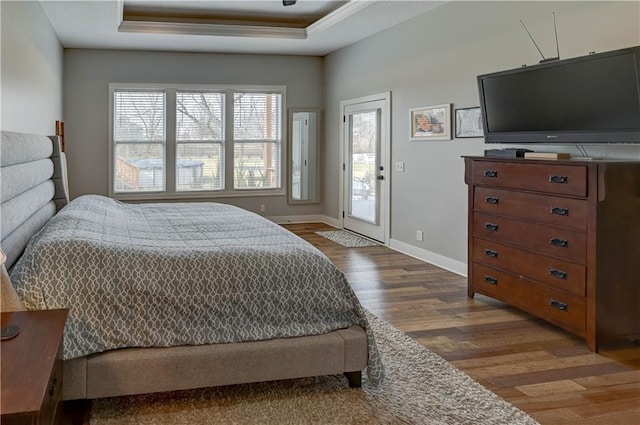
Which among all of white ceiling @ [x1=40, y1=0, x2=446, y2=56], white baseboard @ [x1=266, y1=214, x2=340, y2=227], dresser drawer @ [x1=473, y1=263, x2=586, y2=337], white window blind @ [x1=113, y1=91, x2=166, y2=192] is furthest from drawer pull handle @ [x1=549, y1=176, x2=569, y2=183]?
white window blind @ [x1=113, y1=91, x2=166, y2=192]

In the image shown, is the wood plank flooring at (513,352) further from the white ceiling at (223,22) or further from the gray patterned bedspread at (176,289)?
the white ceiling at (223,22)

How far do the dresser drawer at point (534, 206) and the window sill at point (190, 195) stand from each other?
16.4 feet

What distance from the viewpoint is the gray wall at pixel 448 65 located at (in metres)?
4.11

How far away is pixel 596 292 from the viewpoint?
3467mm

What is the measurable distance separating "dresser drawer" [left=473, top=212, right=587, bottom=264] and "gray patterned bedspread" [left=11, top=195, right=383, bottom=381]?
1.59 metres

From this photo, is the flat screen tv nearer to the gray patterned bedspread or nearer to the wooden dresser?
the wooden dresser

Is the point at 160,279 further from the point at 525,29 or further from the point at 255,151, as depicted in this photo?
the point at 255,151

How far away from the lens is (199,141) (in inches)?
343

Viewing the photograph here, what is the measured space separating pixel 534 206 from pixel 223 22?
16.5ft

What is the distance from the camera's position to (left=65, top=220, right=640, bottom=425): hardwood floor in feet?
9.07

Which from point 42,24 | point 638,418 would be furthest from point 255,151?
point 638,418

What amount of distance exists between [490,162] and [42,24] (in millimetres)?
4575

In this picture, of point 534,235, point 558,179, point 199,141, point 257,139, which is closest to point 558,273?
point 534,235

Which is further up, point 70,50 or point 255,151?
point 70,50
